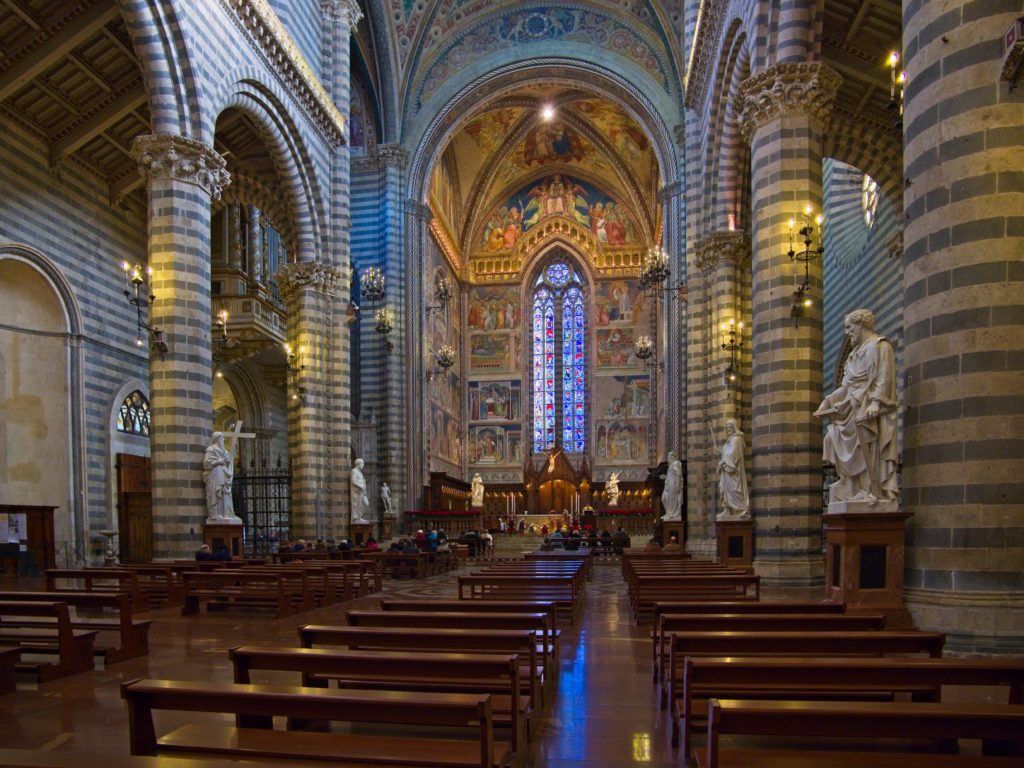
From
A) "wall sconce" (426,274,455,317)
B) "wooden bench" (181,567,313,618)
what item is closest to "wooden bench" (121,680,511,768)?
"wooden bench" (181,567,313,618)

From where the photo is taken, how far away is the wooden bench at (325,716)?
349cm

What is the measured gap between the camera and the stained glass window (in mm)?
23297

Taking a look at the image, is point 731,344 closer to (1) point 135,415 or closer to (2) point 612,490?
(1) point 135,415

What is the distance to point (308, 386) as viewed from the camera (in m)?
24.4

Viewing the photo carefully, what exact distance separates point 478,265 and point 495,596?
41.3 m

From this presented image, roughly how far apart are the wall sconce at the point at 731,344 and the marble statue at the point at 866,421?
35.2ft

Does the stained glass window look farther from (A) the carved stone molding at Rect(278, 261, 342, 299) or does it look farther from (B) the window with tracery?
(B) the window with tracery

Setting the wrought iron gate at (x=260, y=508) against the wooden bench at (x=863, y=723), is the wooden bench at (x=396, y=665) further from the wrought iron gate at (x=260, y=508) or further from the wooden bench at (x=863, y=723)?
the wrought iron gate at (x=260, y=508)

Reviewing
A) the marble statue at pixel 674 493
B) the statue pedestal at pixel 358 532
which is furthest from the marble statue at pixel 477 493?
the marble statue at pixel 674 493

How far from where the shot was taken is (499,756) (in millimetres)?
3977

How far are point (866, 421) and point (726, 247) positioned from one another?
42.3ft

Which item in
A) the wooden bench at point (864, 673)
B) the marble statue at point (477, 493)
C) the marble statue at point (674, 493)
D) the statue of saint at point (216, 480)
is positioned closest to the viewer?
the wooden bench at point (864, 673)

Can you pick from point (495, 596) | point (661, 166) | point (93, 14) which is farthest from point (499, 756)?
point (661, 166)

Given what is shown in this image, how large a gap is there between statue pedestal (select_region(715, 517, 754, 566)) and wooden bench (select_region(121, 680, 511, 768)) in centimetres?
1285
